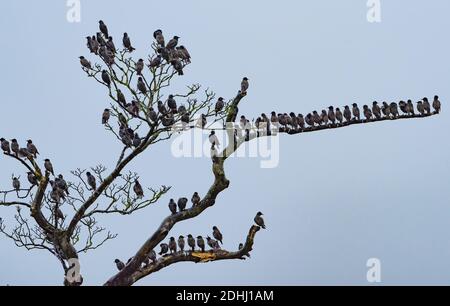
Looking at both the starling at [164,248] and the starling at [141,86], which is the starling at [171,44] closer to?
the starling at [141,86]

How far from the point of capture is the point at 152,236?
24.2m

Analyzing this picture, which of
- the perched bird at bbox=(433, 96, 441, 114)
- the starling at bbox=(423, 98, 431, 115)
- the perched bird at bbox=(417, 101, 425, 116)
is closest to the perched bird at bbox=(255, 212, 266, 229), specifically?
the perched bird at bbox=(417, 101, 425, 116)

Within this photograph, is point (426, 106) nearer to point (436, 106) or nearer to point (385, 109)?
point (436, 106)

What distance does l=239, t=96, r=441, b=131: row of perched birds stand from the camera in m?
26.3

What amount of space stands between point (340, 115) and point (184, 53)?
577 cm

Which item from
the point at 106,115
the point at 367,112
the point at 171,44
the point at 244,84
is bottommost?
the point at 106,115

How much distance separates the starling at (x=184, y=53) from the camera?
78.9ft

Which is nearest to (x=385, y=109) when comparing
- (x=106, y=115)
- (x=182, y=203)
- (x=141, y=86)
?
(x=182, y=203)

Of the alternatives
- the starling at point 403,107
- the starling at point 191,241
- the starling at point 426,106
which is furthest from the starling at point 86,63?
the starling at point 426,106

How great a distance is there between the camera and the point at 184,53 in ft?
79.2
